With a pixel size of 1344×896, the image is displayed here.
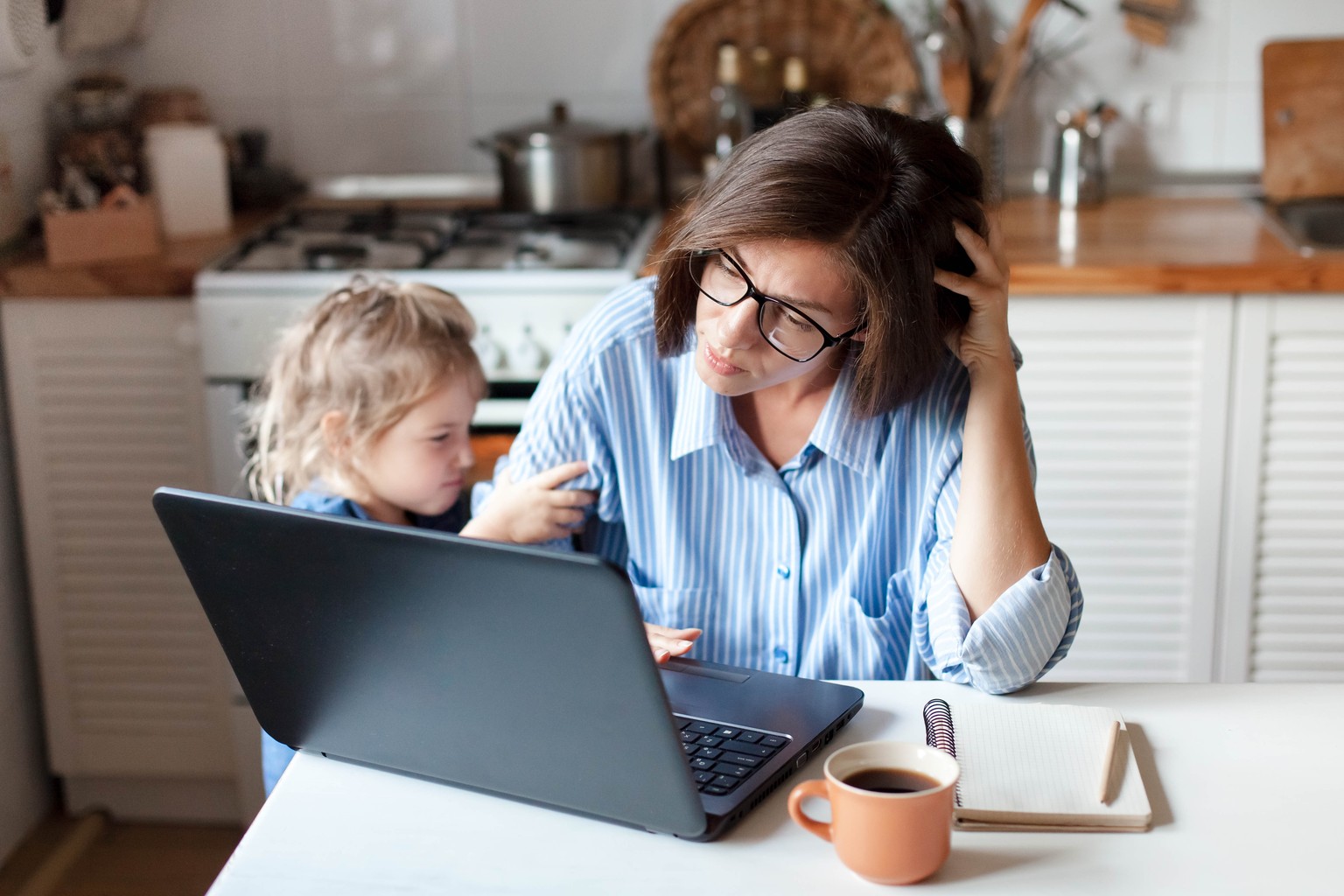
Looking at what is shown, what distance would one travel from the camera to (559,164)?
245 cm

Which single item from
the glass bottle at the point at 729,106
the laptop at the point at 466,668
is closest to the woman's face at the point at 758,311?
the laptop at the point at 466,668

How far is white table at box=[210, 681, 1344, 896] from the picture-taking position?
2.91 feet

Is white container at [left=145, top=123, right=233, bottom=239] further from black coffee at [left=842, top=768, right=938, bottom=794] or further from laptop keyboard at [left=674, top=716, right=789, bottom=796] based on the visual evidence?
black coffee at [left=842, top=768, right=938, bottom=794]

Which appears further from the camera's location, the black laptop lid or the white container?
the white container

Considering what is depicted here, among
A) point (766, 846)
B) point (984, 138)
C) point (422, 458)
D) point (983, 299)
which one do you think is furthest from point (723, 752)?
point (984, 138)

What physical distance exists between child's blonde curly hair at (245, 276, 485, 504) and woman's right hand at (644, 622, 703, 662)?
0.54m

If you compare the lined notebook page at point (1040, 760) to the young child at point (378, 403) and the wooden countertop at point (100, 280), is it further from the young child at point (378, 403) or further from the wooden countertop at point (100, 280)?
the wooden countertop at point (100, 280)

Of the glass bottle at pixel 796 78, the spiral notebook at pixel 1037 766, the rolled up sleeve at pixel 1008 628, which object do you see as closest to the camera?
the spiral notebook at pixel 1037 766

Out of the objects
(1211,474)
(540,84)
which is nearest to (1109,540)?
(1211,474)

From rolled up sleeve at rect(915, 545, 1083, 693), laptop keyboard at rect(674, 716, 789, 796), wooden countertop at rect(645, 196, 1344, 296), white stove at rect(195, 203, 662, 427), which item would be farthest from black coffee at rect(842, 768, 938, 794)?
white stove at rect(195, 203, 662, 427)

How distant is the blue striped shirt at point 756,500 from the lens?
1349 millimetres

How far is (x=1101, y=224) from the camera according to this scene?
7.82 ft

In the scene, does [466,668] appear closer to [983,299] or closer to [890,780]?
[890,780]

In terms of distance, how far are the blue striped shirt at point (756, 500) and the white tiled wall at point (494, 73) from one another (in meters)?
1.40
